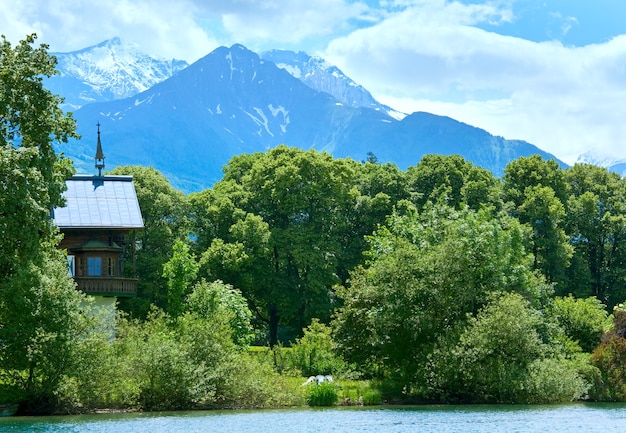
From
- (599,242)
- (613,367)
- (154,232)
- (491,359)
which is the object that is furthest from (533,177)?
(491,359)

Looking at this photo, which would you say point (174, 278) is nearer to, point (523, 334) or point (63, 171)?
point (63, 171)

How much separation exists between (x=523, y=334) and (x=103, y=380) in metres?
16.0

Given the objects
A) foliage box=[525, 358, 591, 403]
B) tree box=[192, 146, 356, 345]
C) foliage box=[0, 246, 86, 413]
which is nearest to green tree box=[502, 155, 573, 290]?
tree box=[192, 146, 356, 345]

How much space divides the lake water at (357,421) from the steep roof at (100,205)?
16782 mm

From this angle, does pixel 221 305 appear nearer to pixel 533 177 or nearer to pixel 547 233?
pixel 547 233

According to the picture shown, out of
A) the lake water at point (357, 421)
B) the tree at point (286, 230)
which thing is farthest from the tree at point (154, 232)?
the lake water at point (357, 421)

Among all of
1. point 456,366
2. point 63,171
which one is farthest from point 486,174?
point 63,171

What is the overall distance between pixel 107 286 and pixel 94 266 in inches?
69.4

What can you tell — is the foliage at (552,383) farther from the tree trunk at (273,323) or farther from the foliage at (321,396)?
the tree trunk at (273,323)

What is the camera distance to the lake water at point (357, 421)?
2892cm

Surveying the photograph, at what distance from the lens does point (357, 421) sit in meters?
31.9

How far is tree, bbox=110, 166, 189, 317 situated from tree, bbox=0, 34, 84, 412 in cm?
2015

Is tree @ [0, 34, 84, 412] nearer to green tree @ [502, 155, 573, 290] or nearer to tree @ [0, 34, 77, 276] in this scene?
tree @ [0, 34, 77, 276]

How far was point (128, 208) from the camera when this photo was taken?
51250 millimetres
